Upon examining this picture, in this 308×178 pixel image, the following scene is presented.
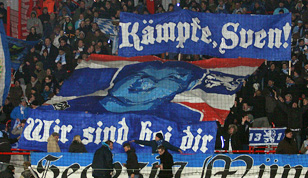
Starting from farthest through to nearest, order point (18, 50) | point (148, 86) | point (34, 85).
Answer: point (18, 50)
point (34, 85)
point (148, 86)

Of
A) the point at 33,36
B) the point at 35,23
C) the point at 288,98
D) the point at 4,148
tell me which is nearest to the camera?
the point at 4,148

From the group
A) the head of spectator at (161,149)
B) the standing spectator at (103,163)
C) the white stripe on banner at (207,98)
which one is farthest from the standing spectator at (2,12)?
the head of spectator at (161,149)

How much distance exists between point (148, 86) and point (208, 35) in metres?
2.47

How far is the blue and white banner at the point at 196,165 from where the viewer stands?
1639 cm

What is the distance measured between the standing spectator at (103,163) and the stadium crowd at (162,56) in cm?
420

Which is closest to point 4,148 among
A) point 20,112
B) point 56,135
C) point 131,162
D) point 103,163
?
point 56,135

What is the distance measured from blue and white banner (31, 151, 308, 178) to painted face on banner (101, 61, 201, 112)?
11.9 feet

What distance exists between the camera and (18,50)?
2381 cm

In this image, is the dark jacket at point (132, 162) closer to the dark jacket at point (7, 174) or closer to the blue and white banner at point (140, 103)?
the blue and white banner at point (140, 103)

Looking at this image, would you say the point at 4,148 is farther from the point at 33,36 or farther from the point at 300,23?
the point at 300,23

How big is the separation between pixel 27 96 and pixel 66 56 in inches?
81.5

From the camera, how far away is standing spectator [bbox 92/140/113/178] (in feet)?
51.1

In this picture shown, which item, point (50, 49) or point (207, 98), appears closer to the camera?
point (207, 98)

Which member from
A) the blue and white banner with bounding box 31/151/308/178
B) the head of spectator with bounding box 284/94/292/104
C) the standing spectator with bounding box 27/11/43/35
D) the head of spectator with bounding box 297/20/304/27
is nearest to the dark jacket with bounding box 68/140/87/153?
the blue and white banner with bounding box 31/151/308/178
